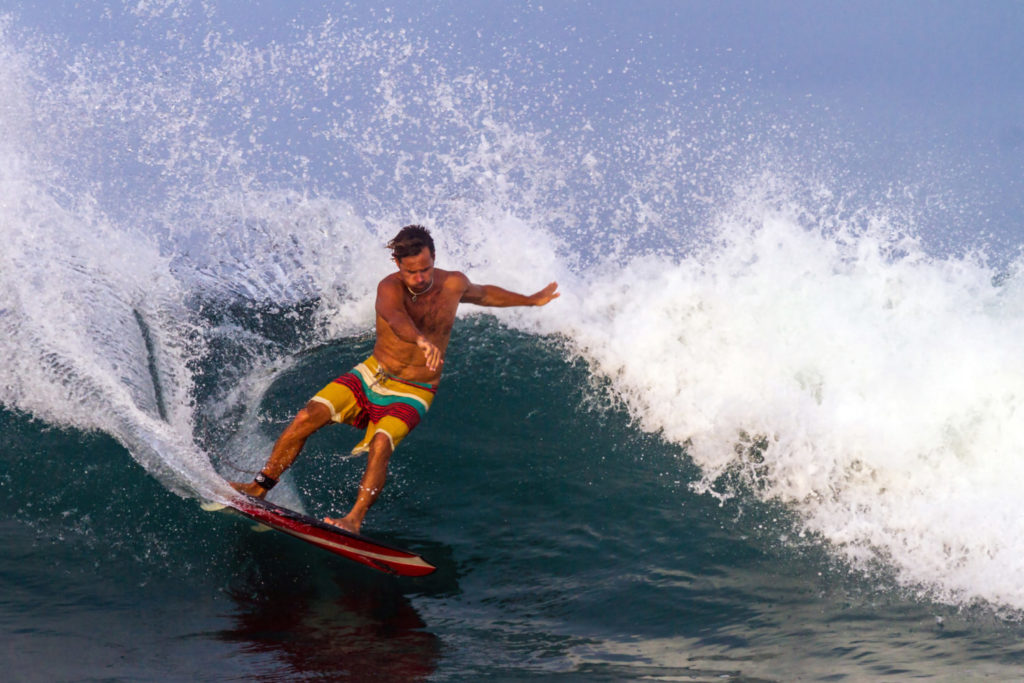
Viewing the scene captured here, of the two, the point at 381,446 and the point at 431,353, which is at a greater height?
the point at 431,353

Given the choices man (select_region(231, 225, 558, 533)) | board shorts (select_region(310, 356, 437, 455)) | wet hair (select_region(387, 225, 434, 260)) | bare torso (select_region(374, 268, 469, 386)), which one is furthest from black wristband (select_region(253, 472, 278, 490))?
wet hair (select_region(387, 225, 434, 260))

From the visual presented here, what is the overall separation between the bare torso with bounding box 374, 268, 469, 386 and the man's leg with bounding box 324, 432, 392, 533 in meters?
0.48

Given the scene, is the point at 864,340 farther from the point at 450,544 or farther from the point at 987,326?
the point at 450,544

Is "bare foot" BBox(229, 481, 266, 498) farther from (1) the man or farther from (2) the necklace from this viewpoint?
(2) the necklace

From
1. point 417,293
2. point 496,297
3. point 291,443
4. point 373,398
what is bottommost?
point 291,443

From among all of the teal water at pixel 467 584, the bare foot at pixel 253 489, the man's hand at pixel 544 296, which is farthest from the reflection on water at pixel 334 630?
the man's hand at pixel 544 296

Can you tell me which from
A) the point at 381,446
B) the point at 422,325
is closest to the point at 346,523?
the point at 381,446

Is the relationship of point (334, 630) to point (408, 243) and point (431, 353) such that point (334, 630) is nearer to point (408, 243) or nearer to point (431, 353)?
point (431, 353)

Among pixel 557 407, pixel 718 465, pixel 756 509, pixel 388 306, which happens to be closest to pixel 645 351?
pixel 557 407

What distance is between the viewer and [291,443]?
16.6ft

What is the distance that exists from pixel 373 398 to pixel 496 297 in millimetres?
1058

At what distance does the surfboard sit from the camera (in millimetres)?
4562

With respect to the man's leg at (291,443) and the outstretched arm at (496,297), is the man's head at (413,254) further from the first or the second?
the man's leg at (291,443)

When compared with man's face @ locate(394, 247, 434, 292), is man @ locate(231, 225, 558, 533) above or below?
below
